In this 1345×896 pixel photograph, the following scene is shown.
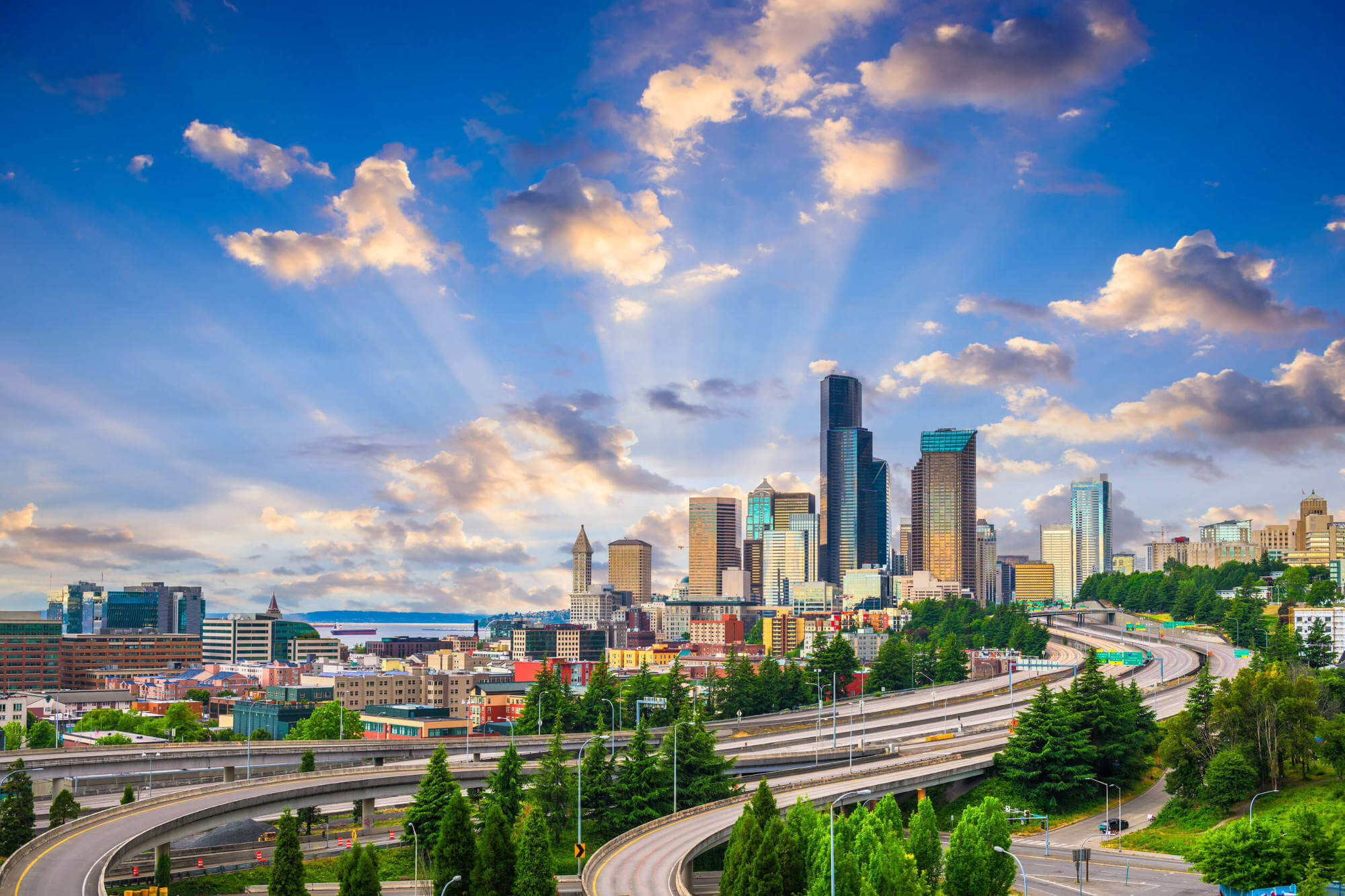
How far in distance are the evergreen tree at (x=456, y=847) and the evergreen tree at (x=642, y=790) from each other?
922 inches

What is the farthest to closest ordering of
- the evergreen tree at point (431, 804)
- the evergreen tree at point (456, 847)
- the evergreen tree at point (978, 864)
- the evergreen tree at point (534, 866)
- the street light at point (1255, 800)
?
the street light at point (1255, 800) < the evergreen tree at point (431, 804) < the evergreen tree at point (978, 864) < the evergreen tree at point (456, 847) < the evergreen tree at point (534, 866)

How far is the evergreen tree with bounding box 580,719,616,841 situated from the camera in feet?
275

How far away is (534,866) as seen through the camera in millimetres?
56781

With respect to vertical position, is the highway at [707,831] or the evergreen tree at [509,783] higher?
the evergreen tree at [509,783]

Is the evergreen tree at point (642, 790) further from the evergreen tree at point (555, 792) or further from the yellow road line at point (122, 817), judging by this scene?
the yellow road line at point (122, 817)

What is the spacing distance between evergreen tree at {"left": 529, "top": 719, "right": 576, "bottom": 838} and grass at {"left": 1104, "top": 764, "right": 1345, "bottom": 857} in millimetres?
39234

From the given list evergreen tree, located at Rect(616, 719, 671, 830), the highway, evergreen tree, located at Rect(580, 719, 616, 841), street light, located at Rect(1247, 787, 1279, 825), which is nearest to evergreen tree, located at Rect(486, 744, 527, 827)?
evergreen tree, located at Rect(580, 719, 616, 841)

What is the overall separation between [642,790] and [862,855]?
30.1 meters

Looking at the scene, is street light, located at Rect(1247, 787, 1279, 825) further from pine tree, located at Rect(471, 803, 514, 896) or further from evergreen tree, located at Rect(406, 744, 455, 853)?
evergreen tree, located at Rect(406, 744, 455, 853)

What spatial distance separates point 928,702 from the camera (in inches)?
5778

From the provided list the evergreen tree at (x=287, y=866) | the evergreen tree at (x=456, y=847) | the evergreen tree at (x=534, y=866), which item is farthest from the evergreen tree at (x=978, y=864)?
the evergreen tree at (x=287, y=866)

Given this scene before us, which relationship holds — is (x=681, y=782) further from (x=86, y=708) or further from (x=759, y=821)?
(x=86, y=708)

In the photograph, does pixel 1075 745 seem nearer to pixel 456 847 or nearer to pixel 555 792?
pixel 555 792

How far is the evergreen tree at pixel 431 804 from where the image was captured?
253 feet
